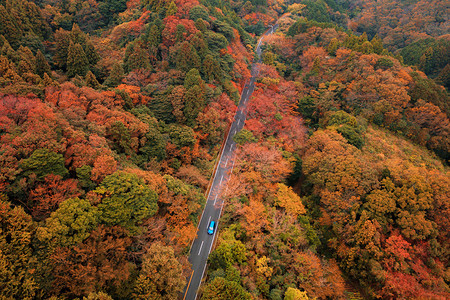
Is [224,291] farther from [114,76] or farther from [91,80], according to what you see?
[114,76]

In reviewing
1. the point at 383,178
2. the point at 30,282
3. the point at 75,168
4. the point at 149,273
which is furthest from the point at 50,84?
the point at 383,178

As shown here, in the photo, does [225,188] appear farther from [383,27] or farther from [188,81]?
[383,27]

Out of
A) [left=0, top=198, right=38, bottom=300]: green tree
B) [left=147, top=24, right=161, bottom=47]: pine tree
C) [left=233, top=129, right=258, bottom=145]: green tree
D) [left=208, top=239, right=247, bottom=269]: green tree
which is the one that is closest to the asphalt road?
[left=208, top=239, right=247, bottom=269]: green tree

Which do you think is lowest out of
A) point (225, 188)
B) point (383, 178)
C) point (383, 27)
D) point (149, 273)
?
point (149, 273)

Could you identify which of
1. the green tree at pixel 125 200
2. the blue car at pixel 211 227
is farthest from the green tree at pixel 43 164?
the blue car at pixel 211 227

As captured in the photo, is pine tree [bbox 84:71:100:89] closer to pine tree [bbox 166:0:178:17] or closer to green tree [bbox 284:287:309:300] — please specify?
pine tree [bbox 166:0:178:17]

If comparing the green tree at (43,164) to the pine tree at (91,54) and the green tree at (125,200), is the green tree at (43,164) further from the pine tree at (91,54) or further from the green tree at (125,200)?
the pine tree at (91,54)

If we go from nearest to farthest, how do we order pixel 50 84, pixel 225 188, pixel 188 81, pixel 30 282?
pixel 30 282
pixel 50 84
pixel 225 188
pixel 188 81
